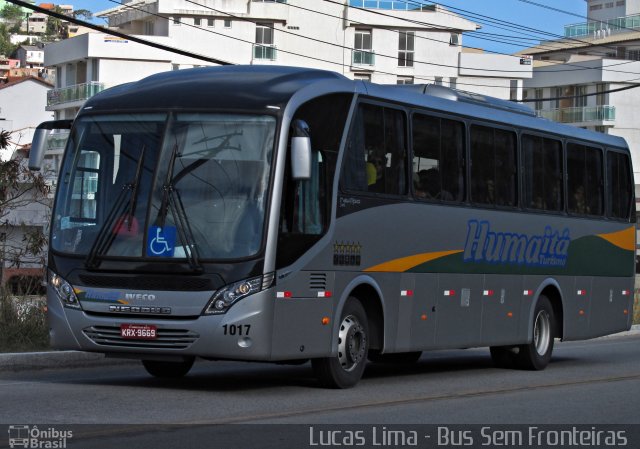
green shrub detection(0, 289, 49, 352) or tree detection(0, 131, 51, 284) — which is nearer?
green shrub detection(0, 289, 49, 352)

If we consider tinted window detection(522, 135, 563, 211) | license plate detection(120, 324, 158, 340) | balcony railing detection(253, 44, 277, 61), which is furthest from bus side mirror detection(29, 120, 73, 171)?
balcony railing detection(253, 44, 277, 61)

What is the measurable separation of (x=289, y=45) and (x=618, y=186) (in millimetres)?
74772

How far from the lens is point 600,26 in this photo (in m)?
118

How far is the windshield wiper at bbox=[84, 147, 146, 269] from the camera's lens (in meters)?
14.2

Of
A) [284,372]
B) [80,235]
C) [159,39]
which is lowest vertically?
[284,372]

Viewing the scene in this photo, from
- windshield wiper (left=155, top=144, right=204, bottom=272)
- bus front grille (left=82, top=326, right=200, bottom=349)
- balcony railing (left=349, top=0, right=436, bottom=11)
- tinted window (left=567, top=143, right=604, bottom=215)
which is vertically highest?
balcony railing (left=349, top=0, right=436, bottom=11)

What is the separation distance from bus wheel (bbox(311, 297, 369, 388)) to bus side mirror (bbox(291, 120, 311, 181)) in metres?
1.98

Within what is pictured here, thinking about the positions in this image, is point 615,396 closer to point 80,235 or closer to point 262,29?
point 80,235

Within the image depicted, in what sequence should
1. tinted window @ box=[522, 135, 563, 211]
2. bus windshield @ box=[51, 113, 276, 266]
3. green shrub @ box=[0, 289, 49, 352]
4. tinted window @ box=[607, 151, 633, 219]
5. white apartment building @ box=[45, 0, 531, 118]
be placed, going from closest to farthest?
1. bus windshield @ box=[51, 113, 276, 266]
2. green shrub @ box=[0, 289, 49, 352]
3. tinted window @ box=[522, 135, 563, 211]
4. tinted window @ box=[607, 151, 633, 219]
5. white apartment building @ box=[45, 0, 531, 118]

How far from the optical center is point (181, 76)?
50.3 feet

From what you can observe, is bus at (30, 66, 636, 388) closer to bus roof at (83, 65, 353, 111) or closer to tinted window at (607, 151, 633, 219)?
bus roof at (83, 65, 353, 111)
